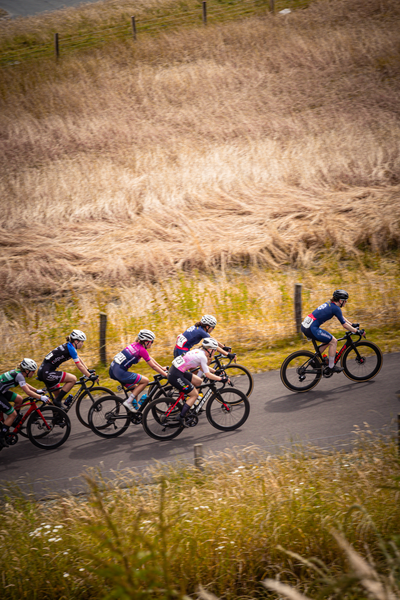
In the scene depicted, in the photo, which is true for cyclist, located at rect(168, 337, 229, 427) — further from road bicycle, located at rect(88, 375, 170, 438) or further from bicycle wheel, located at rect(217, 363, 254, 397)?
bicycle wheel, located at rect(217, 363, 254, 397)

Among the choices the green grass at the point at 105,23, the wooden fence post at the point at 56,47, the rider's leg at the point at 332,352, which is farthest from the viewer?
the green grass at the point at 105,23

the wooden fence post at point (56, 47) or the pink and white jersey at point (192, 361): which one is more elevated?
the wooden fence post at point (56, 47)

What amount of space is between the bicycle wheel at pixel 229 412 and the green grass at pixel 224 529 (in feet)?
6.90

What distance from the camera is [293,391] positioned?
348 inches

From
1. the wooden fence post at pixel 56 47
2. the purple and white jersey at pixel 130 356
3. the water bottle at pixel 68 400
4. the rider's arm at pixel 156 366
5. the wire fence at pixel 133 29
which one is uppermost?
the wire fence at pixel 133 29

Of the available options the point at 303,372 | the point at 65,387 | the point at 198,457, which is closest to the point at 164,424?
the point at 198,457

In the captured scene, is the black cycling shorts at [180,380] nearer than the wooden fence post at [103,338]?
Yes

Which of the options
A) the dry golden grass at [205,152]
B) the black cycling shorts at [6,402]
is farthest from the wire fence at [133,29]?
the black cycling shorts at [6,402]

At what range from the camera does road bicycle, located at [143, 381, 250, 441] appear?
7707mm

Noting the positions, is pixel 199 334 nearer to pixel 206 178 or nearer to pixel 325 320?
pixel 325 320

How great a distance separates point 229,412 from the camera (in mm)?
7816

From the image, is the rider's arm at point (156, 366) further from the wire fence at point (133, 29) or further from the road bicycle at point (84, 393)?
the wire fence at point (133, 29)

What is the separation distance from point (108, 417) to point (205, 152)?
17.7 meters

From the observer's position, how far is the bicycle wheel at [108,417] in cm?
790
